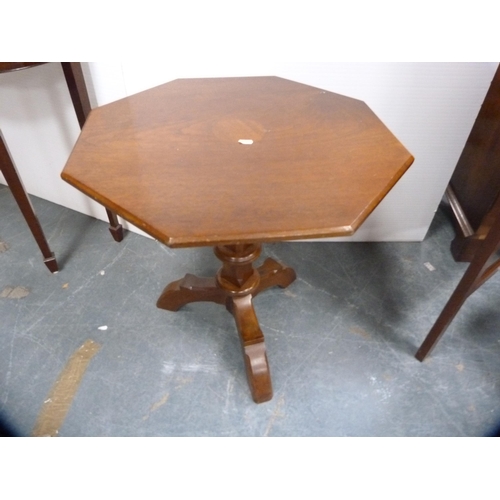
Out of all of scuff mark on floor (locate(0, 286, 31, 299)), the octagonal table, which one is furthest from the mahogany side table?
the octagonal table

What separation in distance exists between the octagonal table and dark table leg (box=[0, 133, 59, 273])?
1.51 ft

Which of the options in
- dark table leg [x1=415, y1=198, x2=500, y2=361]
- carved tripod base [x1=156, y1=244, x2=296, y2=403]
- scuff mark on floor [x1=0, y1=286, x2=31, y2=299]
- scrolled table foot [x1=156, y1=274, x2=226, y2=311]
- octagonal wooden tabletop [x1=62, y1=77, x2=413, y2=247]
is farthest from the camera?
scuff mark on floor [x1=0, y1=286, x2=31, y2=299]

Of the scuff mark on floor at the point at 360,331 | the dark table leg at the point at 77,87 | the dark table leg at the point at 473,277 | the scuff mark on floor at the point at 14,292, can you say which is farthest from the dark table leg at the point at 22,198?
the dark table leg at the point at 473,277

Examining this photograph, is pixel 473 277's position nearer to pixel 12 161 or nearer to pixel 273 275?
pixel 273 275

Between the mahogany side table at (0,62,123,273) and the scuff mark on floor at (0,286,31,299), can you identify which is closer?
the mahogany side table at (0,62,123,273)

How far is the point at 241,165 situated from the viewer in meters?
0.89

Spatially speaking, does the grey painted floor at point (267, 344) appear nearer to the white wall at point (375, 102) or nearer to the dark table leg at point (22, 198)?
the dark table leg at point (22, 198)

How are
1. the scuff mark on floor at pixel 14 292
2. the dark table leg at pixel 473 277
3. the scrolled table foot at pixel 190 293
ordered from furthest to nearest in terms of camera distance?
the scuff mark on floor at pixel 14 292, the scrolled table foot at pixel 190 293, the dark table leg at pixel 473 277

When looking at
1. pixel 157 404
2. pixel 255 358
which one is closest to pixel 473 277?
pixel 255 358

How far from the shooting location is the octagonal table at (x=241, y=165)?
2.47 ft

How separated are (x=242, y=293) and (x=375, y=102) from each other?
30.7 inches

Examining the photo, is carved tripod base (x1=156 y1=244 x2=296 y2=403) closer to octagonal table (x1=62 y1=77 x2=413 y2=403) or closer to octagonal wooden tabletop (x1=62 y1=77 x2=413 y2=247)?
octagonal table (x1=62 y1=77 x2=413 y2=403)

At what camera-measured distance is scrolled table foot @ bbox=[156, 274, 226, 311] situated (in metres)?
1.41

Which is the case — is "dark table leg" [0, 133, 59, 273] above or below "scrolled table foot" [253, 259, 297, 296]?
above
